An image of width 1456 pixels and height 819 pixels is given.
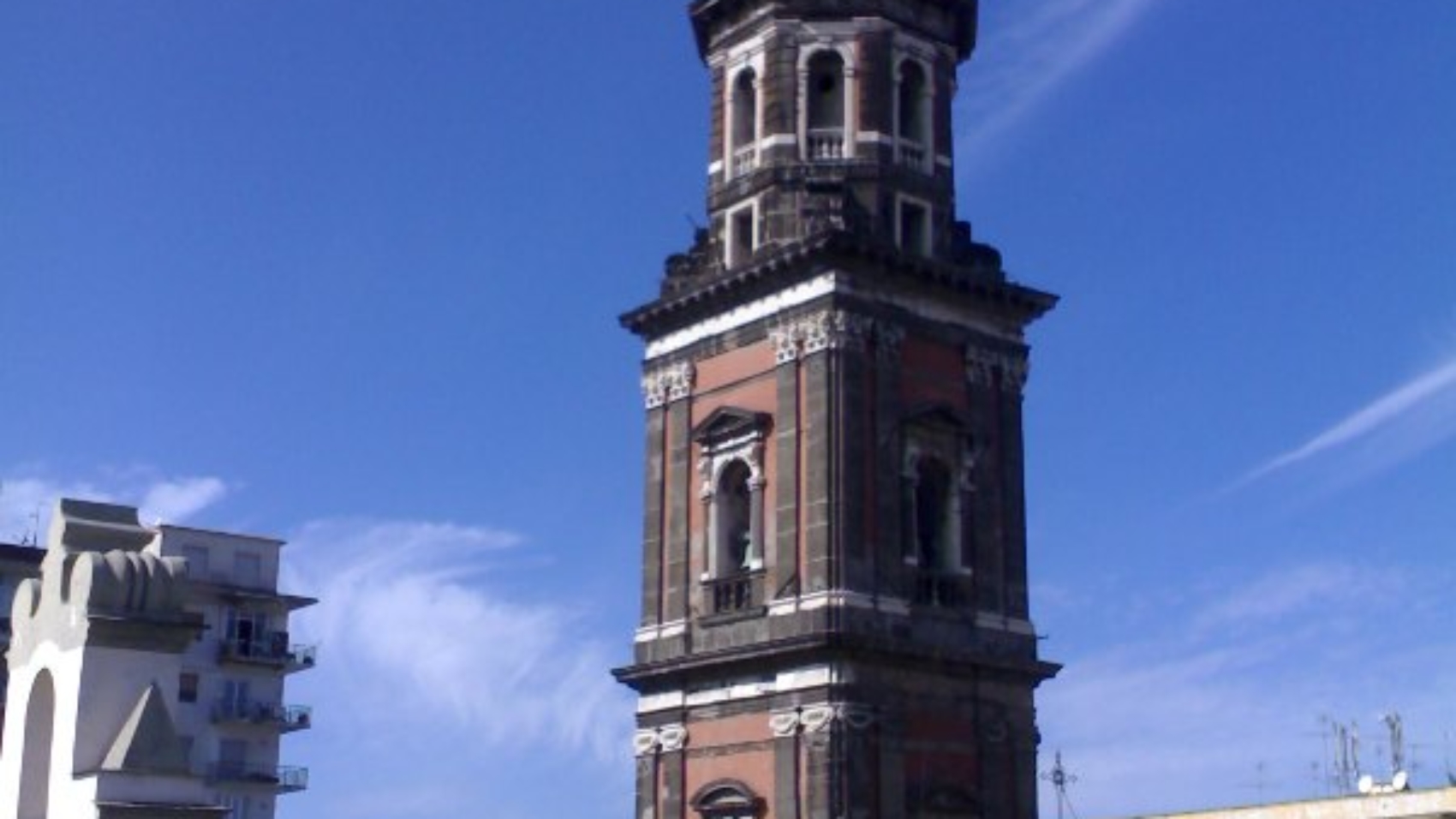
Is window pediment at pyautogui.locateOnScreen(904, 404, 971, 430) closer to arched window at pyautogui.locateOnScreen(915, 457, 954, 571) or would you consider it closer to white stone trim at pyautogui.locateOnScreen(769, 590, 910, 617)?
arched window at pyautogui.locateOnScreen(915, 457, 954, 571)

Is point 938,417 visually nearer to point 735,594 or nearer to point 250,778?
point 735,594

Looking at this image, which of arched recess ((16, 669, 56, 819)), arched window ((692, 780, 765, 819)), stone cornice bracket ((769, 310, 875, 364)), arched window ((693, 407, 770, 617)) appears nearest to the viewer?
arched recess ((16, 669, 56, 819))

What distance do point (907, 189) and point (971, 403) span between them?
3.95m

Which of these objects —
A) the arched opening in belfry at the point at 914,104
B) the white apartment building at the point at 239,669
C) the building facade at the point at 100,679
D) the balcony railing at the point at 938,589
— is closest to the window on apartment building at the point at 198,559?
the white apartment building at the point at 239,669

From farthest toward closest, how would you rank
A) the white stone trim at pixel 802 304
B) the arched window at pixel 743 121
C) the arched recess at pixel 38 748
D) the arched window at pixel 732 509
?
the arched window at pixel 743 121 → the arched window at pixel 732 509 → the white stone trim at pixel 802 304 → the arched recess at pixel 38 748

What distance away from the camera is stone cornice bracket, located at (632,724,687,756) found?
3394 centimetres

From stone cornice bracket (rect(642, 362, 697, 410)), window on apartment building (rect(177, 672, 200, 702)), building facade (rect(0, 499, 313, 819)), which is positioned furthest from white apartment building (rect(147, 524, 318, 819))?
building facade (rect(0, 499, 313, 819))

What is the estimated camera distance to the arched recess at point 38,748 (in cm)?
2388

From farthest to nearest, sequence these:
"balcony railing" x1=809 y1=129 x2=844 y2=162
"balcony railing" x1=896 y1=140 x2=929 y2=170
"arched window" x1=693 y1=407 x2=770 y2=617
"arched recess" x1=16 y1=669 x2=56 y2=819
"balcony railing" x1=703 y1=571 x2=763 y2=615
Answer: "balcony railing" x1=896 y1=140 x2=929 y2=170, "balcony railing" x1=809 y1=129 x2=844 y2=162, "arched window" x1=693 y1=407 x2=770 y2=617, "balcony railing" x1=703 y1=571 x2=763 y2=615, "arched recess" x1=16 y1=669 x2=56 y2=819

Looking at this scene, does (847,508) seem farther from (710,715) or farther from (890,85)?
(890,85)

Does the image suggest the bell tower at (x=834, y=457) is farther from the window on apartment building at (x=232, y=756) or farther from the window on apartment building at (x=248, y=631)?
the window on apartment building at (x=248, y=631)

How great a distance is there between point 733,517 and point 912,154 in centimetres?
722

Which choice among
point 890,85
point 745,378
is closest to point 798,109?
point 890,85

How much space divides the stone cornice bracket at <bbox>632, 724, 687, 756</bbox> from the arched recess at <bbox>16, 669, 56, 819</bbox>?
40.4 ft
